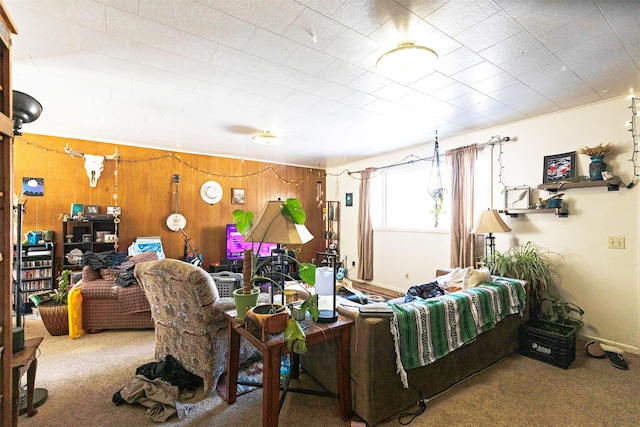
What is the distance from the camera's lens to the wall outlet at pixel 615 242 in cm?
288

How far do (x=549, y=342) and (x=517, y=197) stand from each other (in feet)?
5.55

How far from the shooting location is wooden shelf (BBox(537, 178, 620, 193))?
2.84 metres

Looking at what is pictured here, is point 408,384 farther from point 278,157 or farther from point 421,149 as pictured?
point 278,157

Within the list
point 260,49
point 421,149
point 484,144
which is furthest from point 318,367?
point 421,149

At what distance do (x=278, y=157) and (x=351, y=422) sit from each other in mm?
4832

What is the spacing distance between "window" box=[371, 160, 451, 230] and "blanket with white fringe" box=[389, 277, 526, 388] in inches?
81.2

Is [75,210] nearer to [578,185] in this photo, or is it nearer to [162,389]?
[162,389]

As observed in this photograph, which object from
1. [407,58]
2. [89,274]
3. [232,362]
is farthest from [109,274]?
[407,58]

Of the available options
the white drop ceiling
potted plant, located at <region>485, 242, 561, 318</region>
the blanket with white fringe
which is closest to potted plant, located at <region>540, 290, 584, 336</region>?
potted plant, located at <region>485, 242, 561, 318</region>

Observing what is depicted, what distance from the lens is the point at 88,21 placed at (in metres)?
1.82

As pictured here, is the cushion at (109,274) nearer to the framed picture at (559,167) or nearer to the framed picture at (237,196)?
the framed picture at (237,196)

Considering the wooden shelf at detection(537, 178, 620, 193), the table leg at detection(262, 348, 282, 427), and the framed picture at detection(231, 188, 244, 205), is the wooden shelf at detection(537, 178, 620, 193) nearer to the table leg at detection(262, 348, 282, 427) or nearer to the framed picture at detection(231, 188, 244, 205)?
the table leg at detection(262, 348, 282, 427)

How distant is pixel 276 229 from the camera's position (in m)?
1.80

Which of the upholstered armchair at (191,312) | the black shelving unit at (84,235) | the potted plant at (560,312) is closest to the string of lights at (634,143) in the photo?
the potted plant at (560,312)
